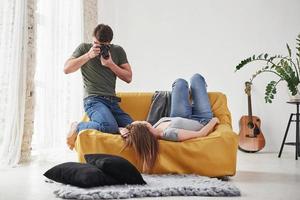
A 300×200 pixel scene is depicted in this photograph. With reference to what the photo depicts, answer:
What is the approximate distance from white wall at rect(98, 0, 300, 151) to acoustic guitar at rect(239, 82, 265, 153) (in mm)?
224

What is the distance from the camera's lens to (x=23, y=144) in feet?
12.3

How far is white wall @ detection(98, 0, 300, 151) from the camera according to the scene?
5.23 meters

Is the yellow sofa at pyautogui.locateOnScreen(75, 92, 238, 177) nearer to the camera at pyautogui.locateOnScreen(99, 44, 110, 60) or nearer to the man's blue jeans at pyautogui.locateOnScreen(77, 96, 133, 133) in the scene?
the man's blue jeans at pyautogui.locateOnScreen(77, 96, 133, 133)

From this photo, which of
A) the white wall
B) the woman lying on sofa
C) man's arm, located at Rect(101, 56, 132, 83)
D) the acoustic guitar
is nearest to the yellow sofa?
the woman lying on sofa

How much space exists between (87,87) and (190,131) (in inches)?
36.2

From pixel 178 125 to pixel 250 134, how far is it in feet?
8.13

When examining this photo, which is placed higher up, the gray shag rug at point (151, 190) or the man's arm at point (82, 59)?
the man's arm at point (82, 59)

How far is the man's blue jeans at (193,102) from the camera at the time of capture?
3.06m

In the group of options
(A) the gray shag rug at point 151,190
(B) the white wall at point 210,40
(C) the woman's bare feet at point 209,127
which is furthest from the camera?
(B) the white wall at point 210,40

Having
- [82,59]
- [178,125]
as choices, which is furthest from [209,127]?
[82,59]

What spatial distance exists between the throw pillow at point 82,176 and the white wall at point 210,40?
11.1 ft

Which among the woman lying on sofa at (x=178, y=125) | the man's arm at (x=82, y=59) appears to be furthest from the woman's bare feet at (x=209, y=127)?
the man's arm at (x=82, y=59)

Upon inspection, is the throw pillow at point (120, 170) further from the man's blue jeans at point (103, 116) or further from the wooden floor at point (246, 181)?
the man's blue jeans at point (103, 116)

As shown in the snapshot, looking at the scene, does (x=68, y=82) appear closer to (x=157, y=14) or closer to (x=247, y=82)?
(x=157, y=14)
